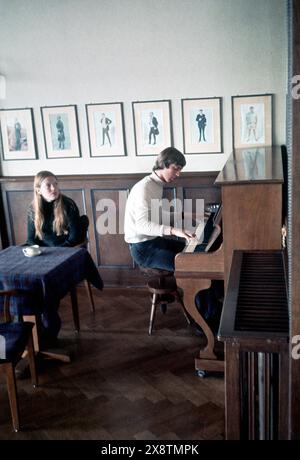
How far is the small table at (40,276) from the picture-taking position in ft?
10.6

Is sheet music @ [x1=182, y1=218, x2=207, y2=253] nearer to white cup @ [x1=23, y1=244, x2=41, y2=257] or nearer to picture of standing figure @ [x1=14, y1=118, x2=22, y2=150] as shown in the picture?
white cup @ [x1=23, y1=244, x2=41, y2=257]

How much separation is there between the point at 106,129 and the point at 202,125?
3.09 feet

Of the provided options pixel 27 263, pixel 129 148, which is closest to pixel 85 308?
pixel 27 263

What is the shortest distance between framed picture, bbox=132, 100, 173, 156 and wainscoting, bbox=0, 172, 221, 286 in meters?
0.30

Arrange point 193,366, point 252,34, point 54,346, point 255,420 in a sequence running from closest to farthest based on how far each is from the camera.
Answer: point 255,420 → point 193,366 → point 54,346 → point 252,34

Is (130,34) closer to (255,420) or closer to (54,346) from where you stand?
(54,346)

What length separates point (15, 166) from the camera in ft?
16.7

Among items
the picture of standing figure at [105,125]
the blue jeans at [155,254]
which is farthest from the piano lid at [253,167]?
the picture of standing figure at [105,125]

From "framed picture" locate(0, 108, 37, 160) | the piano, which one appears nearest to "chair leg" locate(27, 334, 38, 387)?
the piano

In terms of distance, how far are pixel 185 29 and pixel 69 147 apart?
5.19 ft

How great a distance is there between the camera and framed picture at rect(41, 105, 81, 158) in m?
4.81

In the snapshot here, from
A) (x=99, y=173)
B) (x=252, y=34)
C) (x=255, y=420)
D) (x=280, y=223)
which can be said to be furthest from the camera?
(x=99, y=173)

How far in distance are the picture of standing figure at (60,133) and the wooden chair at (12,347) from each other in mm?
2128
